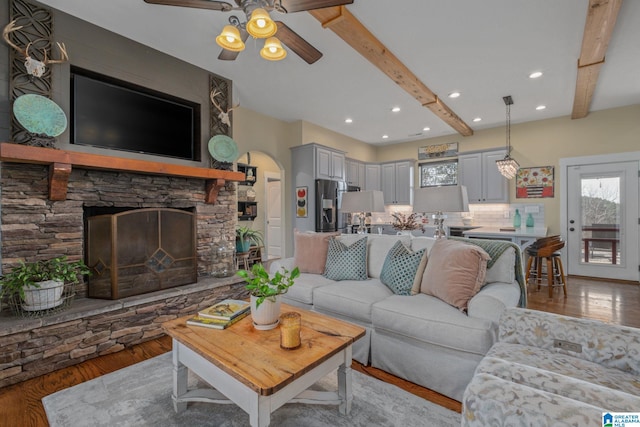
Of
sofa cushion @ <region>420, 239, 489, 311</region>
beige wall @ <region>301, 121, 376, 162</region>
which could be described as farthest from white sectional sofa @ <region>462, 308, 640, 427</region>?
beige wall @ <region>301, 121, 376, 162</region>

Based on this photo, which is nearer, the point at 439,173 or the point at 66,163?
the point at 66,163

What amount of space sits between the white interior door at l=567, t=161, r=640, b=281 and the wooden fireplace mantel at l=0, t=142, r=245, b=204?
605cm

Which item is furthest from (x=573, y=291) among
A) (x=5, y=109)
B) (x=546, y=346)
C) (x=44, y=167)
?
(x=5, y=109)

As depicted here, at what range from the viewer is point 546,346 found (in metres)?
1.45

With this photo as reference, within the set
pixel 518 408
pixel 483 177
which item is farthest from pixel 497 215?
pixel 518 408

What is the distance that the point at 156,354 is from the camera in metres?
2.43

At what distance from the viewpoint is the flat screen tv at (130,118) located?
8.64 feet

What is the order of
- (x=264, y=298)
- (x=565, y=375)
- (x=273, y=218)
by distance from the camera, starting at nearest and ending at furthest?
1. (x=565, y=375)
2. (x=264, y=298)
3. (x=273, y=218)

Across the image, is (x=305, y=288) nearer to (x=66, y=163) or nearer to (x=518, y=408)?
(x=518, y=408)

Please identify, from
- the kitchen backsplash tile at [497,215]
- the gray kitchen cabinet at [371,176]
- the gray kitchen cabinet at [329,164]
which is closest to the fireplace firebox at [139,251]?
the gray kitchen cabinet at [329,164]

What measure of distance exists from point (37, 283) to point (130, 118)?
1.65 m

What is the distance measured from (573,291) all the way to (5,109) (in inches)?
257

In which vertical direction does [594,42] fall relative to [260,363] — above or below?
above

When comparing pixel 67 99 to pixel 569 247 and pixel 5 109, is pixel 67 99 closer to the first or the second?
pixel 5 109
